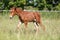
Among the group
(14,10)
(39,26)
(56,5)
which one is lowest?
(56,5)

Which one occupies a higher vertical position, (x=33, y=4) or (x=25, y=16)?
(x=25, y=16)

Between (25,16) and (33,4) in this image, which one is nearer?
(25,16)

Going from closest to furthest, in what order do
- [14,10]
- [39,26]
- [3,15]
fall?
[14,10] < [39,26] < [3,15]

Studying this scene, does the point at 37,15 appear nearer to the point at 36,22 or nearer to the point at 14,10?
the point at 36,22

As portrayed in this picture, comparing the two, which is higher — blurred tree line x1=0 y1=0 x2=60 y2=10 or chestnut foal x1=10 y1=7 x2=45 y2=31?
chestnut foal x1=10 y1=7 x2=45 y2=31

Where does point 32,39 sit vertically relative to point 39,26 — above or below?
above

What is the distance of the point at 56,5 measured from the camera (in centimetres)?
2775

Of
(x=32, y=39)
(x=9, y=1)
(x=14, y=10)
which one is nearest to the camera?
(x=32, y=39)

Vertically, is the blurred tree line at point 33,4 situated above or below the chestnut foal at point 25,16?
below

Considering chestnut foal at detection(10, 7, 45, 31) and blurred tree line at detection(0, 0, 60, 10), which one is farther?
blurred tree line at detection(0, 0, 60, 10)

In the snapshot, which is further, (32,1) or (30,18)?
(32,1)

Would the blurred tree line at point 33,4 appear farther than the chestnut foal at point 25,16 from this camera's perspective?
Yes

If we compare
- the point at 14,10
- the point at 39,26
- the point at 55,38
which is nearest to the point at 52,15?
the point at 39,26

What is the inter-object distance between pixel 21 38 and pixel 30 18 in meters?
5.74
